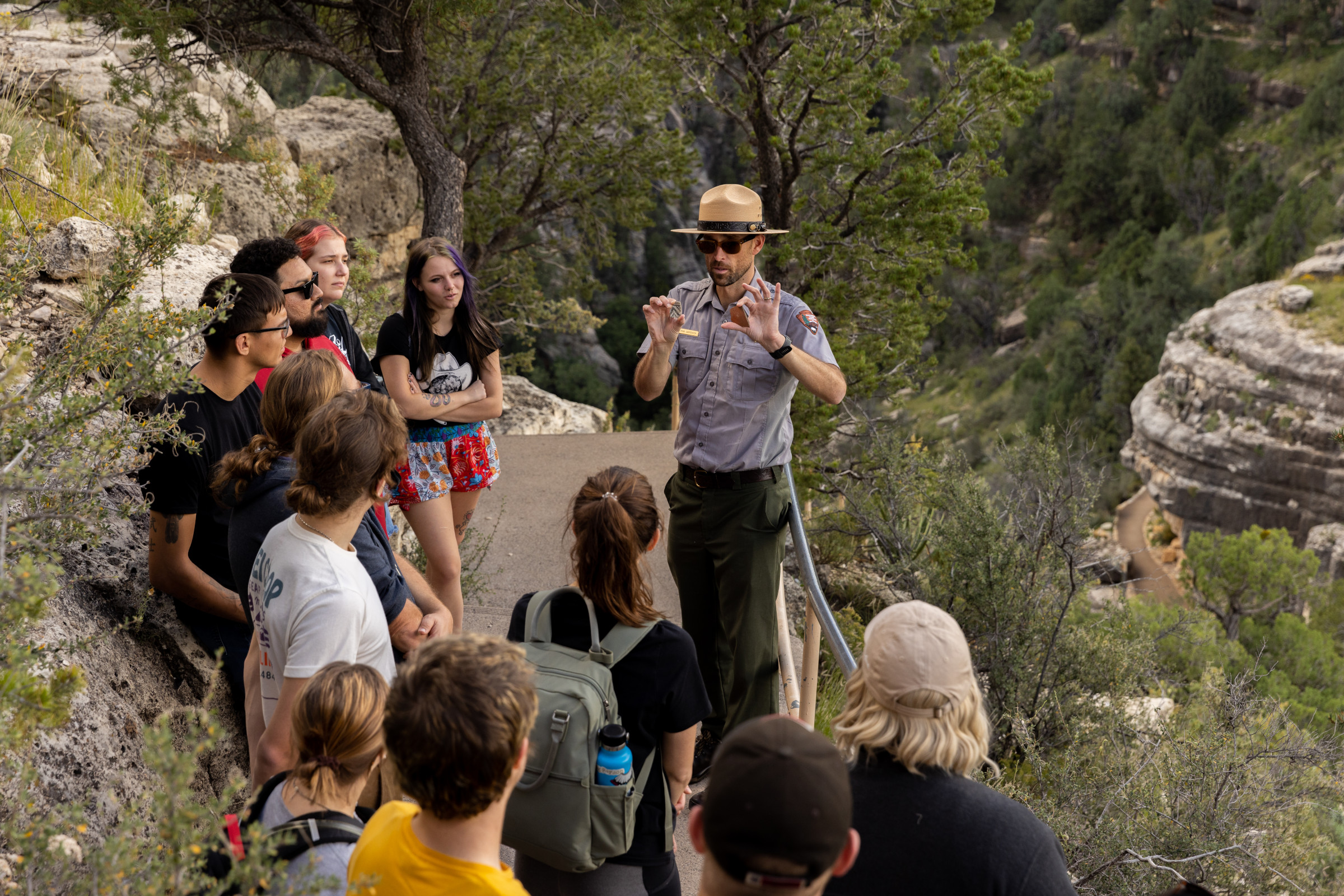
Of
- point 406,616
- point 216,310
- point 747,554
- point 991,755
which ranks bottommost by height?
point 991,755

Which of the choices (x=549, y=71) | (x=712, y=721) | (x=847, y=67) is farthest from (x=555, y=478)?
(x=549, y=71)

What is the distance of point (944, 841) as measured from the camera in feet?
5.31

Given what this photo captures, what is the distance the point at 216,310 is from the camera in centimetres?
242

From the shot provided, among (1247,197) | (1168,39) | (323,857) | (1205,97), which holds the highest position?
(323,857)

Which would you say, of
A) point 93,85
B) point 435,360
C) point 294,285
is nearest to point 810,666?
point 435,360

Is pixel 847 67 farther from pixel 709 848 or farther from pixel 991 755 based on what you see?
pixel 709 848

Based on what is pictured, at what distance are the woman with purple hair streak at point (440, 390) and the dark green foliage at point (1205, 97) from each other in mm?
56158

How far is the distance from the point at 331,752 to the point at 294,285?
1871 millimetres

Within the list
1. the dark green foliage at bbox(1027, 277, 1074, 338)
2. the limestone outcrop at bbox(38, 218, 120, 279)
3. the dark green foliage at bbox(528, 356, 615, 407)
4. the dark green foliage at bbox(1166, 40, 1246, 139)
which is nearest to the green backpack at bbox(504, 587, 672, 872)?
the limestone outcrop at bbox(38, 218, 120, 279)

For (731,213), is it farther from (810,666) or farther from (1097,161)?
(1097,161)

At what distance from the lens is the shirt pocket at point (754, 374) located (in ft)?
10.7

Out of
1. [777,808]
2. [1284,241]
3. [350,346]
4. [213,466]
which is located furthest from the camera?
[1284,241]

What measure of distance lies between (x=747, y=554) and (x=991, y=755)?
3.27 meters

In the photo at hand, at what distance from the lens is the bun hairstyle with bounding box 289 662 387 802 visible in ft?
5.56
